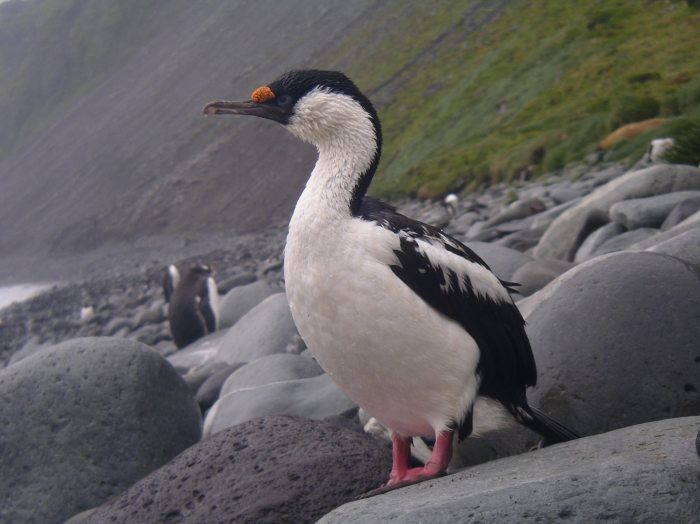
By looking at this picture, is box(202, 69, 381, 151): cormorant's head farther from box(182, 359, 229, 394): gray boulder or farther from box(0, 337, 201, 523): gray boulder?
box(182, 359, 229, 394): gray boulder

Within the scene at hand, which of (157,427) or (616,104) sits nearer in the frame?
(157,427)

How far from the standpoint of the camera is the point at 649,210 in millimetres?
6191

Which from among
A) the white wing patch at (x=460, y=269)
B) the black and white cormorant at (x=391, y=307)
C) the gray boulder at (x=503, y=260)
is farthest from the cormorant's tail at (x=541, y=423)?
the gray boulder at (x=503, y=260)

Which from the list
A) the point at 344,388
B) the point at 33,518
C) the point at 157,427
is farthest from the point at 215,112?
the point at 33,518

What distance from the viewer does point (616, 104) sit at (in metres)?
14.9

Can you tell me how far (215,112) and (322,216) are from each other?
0.96 m

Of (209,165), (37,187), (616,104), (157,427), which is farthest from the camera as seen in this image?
(37,187)

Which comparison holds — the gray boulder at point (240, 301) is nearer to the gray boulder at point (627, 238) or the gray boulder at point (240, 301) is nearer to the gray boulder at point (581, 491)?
the gray boulder at point (627, 238)

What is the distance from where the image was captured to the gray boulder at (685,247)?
3.89 meters

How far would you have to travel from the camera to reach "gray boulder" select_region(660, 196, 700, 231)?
5.59 meters

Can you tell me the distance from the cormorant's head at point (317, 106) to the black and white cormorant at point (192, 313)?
7936 millimetres

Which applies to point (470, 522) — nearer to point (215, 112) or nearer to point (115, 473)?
point (215, 112)

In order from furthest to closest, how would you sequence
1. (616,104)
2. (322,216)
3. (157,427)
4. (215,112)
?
(616,104) → (157,427) → (215,112) → (322,216)

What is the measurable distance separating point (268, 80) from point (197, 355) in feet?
134
